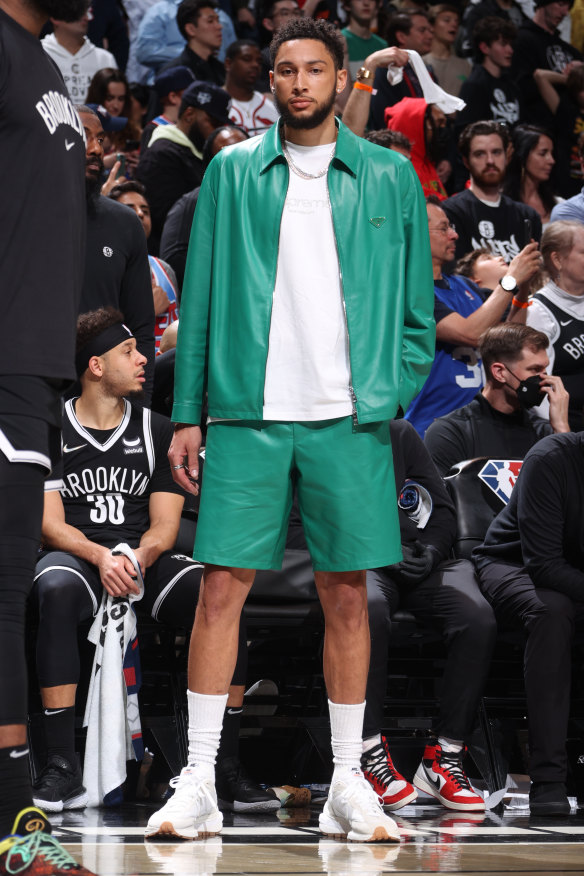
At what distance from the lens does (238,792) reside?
402 cm

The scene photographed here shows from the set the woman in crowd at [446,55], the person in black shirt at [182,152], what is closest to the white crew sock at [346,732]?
the person in black shirt at [182,152]

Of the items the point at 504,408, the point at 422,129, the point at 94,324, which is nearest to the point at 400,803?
the point at 504,408

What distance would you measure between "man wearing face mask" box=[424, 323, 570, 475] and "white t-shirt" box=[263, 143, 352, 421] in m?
2.07

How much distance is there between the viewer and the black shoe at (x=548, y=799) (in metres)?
4.05

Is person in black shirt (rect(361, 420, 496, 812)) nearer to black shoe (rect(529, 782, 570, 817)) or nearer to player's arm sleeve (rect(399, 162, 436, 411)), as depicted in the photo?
black shoe (rect(529, 782, 570, 817))

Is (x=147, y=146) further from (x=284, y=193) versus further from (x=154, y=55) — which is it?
(x=284, y=193)

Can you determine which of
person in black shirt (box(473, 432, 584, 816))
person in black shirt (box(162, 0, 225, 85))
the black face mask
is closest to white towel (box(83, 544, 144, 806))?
person in black shirt (box(473, 432, 584, 816))

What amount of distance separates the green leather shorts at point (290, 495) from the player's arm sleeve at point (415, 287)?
0.27 metres

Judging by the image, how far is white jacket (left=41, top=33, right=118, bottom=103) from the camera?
942cm

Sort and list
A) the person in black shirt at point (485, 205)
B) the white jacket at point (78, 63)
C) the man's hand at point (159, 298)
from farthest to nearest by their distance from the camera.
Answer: the white jacket at point (78, 63)
the person in black shirt at point (485, 205)
the man's hand at point (159, 298)

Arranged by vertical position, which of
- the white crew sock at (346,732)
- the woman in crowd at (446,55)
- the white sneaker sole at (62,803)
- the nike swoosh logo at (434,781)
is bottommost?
the nike swoosh logo at (434,781)

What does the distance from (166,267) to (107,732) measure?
2.97m

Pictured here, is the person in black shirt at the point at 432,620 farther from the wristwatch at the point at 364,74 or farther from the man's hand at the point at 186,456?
the wristwatch at the point at 364,74

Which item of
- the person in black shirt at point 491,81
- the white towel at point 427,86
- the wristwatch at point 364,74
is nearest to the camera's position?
the wristwatch at point 364,74
